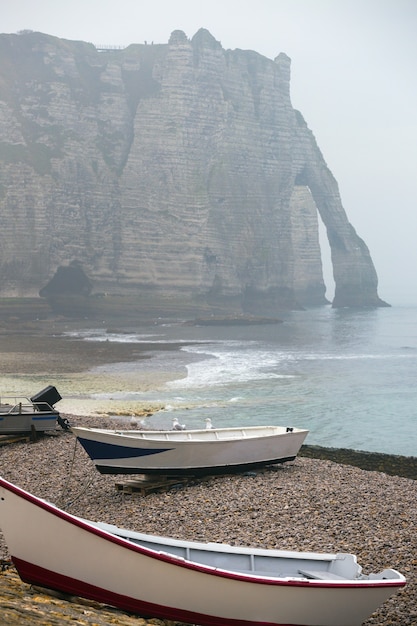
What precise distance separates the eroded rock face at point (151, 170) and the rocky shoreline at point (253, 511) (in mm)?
76498

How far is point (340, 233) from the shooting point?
124750 millimetres

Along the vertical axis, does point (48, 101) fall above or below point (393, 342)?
above

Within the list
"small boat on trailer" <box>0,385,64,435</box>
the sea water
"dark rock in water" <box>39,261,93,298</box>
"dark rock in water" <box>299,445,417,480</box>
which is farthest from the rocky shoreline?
"dark rock in water" <box>39,261,93,298</box>

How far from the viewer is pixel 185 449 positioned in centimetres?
1517

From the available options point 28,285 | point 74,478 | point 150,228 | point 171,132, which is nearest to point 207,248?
point 150,228

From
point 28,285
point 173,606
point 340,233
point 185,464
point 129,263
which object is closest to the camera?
point 173,606

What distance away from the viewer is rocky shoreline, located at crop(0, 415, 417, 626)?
8.80 meters

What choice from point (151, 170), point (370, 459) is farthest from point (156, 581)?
point (151, 170)

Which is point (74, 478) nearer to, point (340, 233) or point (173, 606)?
point (173, 606)

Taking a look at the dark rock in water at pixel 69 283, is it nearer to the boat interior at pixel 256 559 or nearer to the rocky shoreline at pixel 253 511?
the rocky shoreline at pixel 253 511

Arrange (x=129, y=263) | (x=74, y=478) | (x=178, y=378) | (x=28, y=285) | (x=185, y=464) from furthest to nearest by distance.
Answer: (x=129, y=263), (x=28, y=285), (x=178, y=378), (x=74, y=478), (x=185, y=464)

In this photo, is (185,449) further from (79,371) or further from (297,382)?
(79,371)

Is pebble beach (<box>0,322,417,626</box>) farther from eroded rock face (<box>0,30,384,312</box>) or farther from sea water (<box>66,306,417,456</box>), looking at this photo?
eroded rock face (<box>0,30,384,312</box>)

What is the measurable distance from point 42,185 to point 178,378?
60.9 metres
